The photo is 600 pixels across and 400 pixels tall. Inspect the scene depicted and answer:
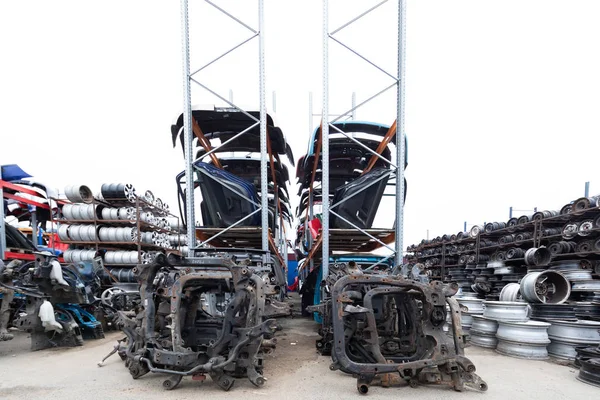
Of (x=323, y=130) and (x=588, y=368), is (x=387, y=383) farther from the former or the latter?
(x=323, y=130)

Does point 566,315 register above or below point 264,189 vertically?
below

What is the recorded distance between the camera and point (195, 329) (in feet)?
12.9

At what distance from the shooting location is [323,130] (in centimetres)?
564

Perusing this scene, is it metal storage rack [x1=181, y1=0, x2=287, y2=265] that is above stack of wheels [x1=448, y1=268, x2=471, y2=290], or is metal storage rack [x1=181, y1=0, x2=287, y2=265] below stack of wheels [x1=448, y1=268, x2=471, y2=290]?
above

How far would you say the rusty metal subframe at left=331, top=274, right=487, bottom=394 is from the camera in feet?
10.1

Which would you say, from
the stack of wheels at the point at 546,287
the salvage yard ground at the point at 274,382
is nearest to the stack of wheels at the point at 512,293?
the stack of wheels at the point at 546,287

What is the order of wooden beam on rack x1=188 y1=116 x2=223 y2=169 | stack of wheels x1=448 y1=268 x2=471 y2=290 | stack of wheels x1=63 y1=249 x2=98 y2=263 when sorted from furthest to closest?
1. stack of wheels x1=448 y1=268 x2=471 y2=290
2. stack of wheels x1=63 y1=249 x2=98 y2=263
3. wooden beam on rack x1=188 y1=116 x2=223 y2=169

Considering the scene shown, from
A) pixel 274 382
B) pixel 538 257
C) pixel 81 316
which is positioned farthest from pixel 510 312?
pixel 81 316

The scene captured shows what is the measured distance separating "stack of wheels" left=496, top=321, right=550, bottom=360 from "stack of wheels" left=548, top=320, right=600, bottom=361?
0.14 meters

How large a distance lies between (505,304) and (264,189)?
4764 millimetres

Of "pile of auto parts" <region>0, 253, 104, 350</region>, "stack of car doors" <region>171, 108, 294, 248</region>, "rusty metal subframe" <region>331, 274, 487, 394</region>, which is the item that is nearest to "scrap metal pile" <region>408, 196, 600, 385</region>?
"rusty metal subframe" <region>331, 274, 487, 394</region>

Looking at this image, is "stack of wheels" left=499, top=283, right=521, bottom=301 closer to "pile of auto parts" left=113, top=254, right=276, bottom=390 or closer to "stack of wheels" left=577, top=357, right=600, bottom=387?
"stack of wheels" left=577, top=357, right=600, bottom=387

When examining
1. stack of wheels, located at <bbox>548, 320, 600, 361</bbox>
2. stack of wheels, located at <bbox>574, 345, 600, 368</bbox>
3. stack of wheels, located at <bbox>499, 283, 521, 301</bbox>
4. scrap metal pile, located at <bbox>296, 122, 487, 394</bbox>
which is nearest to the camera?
scrap metal pile, located at <bbox>296, 122, 487, 394</bbox>

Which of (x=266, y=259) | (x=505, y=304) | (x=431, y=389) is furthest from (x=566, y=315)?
(x=266, y=259)
